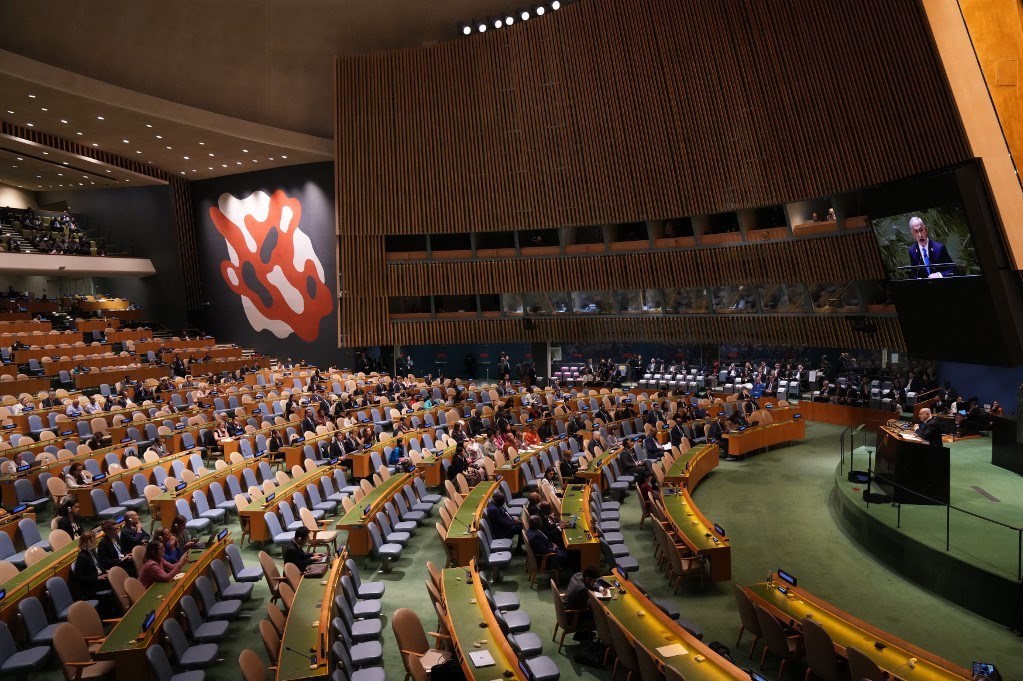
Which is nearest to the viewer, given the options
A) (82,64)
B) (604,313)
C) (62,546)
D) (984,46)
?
(62,546)

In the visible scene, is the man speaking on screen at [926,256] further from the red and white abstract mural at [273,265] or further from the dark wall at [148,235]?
the dark wall at [148,235]

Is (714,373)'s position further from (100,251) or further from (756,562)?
(100,251)

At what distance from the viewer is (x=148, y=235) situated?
98.4 feet

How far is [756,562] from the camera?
9.91 m

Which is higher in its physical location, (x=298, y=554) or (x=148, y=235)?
(x=148, y=235)

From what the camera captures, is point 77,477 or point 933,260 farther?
point 933,260

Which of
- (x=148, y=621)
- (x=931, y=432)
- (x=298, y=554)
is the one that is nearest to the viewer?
(x=148, y=621)

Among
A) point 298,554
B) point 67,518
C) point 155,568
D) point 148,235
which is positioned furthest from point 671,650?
point 148,235

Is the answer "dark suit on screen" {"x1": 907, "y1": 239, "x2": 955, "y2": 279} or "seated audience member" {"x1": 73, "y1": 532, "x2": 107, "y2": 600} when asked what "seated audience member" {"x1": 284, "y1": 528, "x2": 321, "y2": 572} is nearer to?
"seated audience member" {"x1": 73, "y1": 532, "x2": 107, "y2": 600}

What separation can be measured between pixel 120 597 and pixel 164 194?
25810 millimetres

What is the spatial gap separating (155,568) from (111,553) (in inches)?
37.4

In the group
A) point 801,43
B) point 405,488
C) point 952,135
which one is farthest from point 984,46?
point 405,488

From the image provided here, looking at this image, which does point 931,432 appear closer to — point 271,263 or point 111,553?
point 111,553

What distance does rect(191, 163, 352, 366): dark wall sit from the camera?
26469mm
